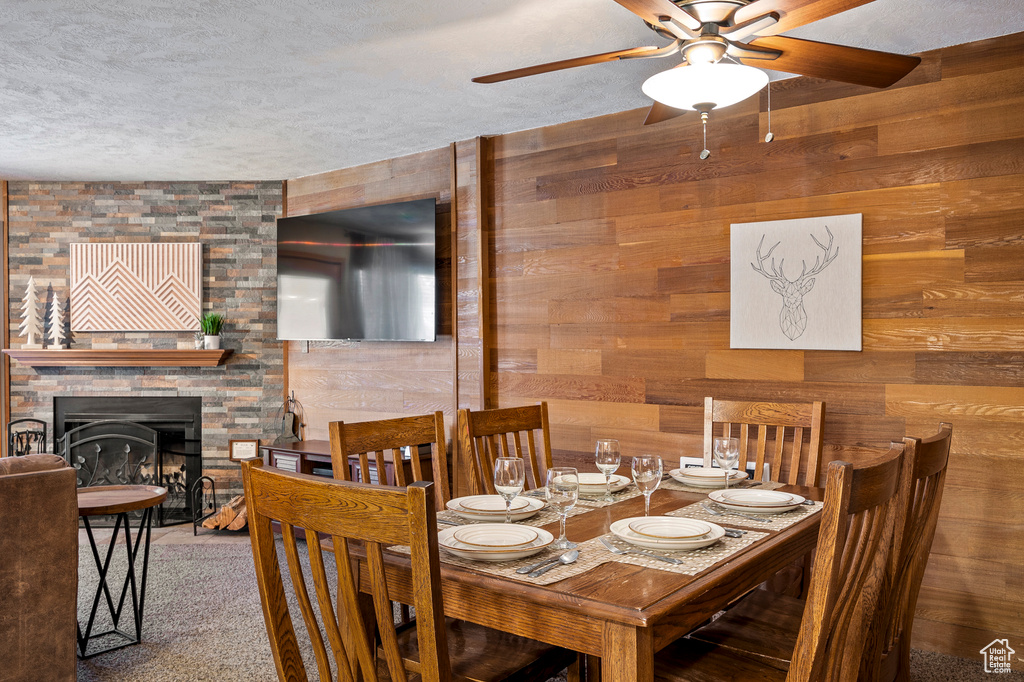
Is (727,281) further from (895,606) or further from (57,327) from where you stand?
(57,327)

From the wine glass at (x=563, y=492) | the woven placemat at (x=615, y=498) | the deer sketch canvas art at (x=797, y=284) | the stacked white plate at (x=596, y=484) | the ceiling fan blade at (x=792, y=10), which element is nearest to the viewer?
the wine glass at (x=563, y=492)

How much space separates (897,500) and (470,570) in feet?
2.95

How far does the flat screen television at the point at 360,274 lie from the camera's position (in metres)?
4.32

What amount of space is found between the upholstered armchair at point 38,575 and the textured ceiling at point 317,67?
1.62 m

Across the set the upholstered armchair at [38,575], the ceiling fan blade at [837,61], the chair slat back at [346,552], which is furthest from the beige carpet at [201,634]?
the ceiling fan blade at [837,61]

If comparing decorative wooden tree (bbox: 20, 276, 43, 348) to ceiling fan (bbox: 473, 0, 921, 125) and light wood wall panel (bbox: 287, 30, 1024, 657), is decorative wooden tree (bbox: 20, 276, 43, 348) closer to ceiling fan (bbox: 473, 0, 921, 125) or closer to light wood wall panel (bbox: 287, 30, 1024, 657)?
light wood wall panel (bbox: 287, 30, 1024, 657)

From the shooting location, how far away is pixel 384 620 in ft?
3.91

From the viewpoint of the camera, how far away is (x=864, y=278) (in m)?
3.07

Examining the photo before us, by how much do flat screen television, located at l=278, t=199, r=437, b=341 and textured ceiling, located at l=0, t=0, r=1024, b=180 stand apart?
45cm

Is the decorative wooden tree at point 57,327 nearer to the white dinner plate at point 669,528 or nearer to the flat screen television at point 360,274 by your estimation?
the flat screen television at point 360,274

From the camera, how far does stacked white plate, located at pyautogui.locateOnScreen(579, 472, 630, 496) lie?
2.24m

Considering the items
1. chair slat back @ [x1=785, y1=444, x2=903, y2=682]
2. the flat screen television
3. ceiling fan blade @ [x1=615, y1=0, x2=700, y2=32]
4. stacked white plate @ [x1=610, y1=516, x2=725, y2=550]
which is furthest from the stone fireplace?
chair slat back @ [x1=785, y1=444, x2=903, y2=682]

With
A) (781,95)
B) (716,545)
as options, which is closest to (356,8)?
(781,95)

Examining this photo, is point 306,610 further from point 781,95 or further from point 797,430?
point 781,95
